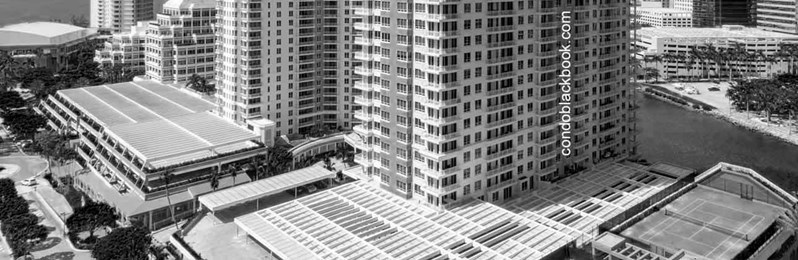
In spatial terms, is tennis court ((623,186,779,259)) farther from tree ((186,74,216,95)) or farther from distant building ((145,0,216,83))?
distant building ((145,0,216,83))

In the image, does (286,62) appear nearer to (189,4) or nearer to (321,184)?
(321,184)

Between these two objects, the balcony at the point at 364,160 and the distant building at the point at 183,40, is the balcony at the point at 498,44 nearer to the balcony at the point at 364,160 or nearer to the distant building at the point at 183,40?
the balcony at the point at 364,160

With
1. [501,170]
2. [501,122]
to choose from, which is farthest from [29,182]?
[501,122]

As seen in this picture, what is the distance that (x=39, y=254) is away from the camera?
2633 inches

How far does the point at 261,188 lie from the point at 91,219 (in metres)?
18.1

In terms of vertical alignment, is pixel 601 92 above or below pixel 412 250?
above

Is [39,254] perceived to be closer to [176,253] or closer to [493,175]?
[176,253]

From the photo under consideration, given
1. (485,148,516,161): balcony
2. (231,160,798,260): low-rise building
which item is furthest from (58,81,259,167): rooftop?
(485,148,516,161): balcony

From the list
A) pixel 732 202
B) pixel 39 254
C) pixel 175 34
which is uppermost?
pixel 175 34

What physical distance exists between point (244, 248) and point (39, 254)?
21.2m

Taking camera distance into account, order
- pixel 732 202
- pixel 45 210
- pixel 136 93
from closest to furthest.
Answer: pixel 732 202
pixel 45 210
pixel 136 93

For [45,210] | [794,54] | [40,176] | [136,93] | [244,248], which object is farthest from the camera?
[794,54]

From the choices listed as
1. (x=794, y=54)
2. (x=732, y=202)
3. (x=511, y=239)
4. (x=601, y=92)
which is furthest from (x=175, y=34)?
(x=794, y=54)

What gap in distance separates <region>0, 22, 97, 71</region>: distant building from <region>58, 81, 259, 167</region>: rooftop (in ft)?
200
